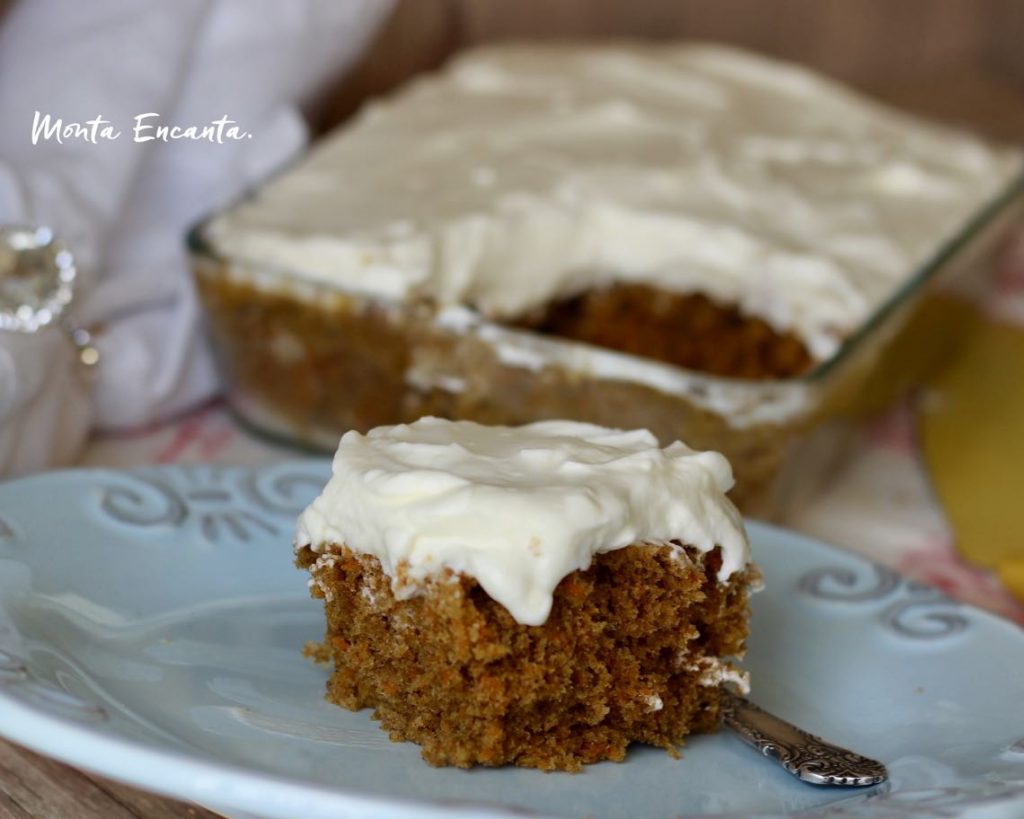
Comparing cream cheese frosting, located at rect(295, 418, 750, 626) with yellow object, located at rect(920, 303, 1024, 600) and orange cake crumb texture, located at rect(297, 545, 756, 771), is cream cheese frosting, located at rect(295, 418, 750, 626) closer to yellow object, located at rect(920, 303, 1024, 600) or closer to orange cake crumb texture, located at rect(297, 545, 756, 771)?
orange cake crumb texture, located at rect(297, 545, 756, 771)

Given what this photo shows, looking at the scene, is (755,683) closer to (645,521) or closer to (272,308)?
(645,521)

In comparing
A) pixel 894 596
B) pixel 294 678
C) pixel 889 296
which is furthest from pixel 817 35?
pixel 294 678

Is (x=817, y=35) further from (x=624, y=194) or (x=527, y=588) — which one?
(x=527, y=588)

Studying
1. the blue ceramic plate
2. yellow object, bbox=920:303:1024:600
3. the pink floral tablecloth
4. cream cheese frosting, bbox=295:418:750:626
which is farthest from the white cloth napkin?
yellow object, bbox=920:303:1024:600

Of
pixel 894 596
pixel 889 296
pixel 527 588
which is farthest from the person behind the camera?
pixel 889 296

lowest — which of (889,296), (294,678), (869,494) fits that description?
(869,494)

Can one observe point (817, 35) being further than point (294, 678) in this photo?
Yes

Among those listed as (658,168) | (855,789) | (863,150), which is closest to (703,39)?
(863,150)
